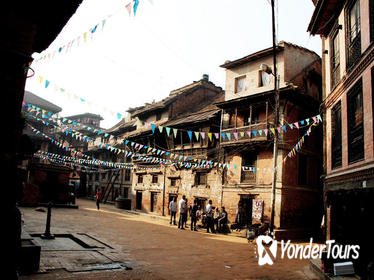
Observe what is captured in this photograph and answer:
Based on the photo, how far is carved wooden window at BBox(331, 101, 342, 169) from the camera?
11.7m

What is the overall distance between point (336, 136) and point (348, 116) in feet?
5.95

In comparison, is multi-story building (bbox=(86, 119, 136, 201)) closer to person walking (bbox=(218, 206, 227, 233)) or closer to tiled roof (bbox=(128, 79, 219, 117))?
tiled roof (bbox=(128, 79, 219, 117))

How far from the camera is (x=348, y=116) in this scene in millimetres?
10500

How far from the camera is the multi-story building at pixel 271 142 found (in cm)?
1884

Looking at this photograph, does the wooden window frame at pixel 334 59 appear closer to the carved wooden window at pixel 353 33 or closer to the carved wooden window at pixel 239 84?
the carved wooden window at pixel 353 33

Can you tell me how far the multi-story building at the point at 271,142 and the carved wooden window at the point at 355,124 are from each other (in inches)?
299

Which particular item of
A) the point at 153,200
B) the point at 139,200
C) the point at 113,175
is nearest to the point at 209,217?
the point at 153,200

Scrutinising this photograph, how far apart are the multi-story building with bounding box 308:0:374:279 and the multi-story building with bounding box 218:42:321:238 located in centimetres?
526

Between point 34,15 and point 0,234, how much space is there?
410cm

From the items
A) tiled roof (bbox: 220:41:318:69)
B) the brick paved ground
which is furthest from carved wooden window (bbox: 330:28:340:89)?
the brick paved ground

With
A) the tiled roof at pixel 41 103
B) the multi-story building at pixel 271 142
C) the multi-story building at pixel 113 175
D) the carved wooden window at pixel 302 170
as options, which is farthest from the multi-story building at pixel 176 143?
the tiled roof at pixel 41 103

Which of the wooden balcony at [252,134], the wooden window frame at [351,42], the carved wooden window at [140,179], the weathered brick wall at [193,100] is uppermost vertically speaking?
the weathered brick wall at [193,100]

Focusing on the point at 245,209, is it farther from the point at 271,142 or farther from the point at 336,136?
the point at 336,136

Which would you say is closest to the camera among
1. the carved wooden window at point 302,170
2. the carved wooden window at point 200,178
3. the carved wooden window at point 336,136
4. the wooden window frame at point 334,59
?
the carved wooden window at point 336,136
